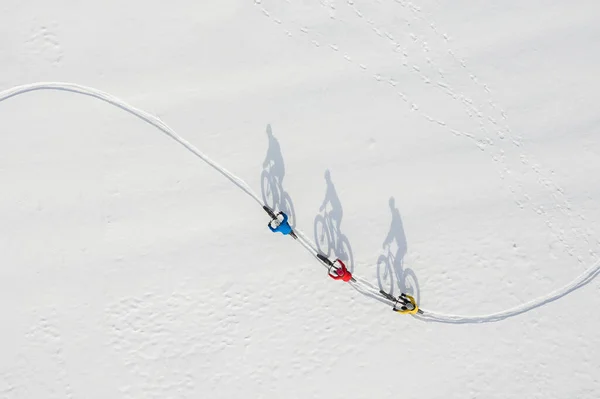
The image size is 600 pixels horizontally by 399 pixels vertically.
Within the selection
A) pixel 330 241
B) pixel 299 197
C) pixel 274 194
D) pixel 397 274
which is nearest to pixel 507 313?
pixel 397 274

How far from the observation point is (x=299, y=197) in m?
7.91

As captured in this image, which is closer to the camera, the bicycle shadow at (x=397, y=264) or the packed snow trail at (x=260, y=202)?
the packed snow trail at (x=260, y=202)

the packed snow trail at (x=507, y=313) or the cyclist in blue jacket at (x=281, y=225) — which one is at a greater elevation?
the cyclist in blue jacket at (x=281, y=225)

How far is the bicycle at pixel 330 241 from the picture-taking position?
7.90m

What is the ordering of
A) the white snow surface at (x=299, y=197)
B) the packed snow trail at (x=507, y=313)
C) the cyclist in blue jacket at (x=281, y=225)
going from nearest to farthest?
the cyclist in blue jacket at (x=281, y=225) < the white snow surface at (x=299, y=197) < the packed snow trail at (x=507, y=313)

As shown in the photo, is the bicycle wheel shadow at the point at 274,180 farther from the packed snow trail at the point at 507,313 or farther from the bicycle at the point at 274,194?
the packed snow trail at the point at 507,313

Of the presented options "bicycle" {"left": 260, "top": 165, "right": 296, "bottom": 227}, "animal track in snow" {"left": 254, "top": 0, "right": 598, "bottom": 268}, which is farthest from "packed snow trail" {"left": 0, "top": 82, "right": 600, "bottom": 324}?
"animal track in snow" {"left": 254, "top": 0, "right": 598, "bottom": 268}

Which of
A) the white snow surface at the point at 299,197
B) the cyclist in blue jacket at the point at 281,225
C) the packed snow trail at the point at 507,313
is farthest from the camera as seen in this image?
the packed snow trail at the point at 507,313

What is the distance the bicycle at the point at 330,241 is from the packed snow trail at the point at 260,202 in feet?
0.50

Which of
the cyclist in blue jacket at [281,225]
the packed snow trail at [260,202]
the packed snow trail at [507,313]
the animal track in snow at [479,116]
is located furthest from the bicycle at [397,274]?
the animal track in snow at [479,116]

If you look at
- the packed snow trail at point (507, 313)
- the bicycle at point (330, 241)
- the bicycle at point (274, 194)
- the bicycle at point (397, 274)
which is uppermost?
the bicycle at point (274, 194)

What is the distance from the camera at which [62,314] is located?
771 cm

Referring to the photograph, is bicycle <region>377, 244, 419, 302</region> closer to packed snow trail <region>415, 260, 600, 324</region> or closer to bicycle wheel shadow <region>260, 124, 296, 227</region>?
packed snow trail <region>415, 260, 600, 324</region>

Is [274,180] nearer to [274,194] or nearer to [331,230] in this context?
[274,194]
